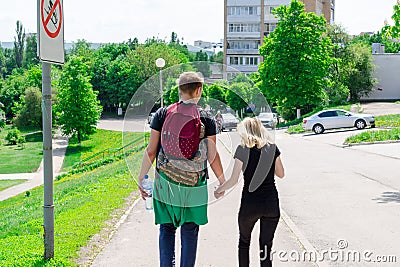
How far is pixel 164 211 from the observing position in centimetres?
543

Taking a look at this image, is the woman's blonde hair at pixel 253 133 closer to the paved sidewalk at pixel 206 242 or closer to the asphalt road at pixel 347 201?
the paved sidewalk at pixel 206 242

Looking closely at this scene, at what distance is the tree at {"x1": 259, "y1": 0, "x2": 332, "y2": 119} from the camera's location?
52.2 metres

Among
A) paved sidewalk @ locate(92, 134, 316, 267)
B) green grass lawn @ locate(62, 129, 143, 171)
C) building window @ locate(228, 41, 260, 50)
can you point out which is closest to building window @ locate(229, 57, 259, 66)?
building window @ locate(228, 41, 260, 50)

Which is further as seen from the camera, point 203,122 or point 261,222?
point 261,222

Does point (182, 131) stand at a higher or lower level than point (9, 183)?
higher

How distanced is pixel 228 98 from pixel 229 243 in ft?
7.70

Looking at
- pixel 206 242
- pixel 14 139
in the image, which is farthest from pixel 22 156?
pixel 206 242

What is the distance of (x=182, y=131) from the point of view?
525cm

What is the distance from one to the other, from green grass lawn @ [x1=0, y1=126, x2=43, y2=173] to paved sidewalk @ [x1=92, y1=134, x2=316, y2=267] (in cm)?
4203

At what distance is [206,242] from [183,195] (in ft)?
8.27

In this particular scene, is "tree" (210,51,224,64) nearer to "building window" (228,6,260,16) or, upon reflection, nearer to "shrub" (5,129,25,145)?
"shrub" (5,129,25,145)

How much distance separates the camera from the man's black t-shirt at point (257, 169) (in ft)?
18.4

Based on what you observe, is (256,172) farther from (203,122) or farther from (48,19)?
(48,19)

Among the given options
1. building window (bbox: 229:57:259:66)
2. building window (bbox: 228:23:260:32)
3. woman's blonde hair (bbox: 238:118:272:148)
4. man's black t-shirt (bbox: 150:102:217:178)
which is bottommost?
woman's blonde hair (bbox: 238:118:272:148)
